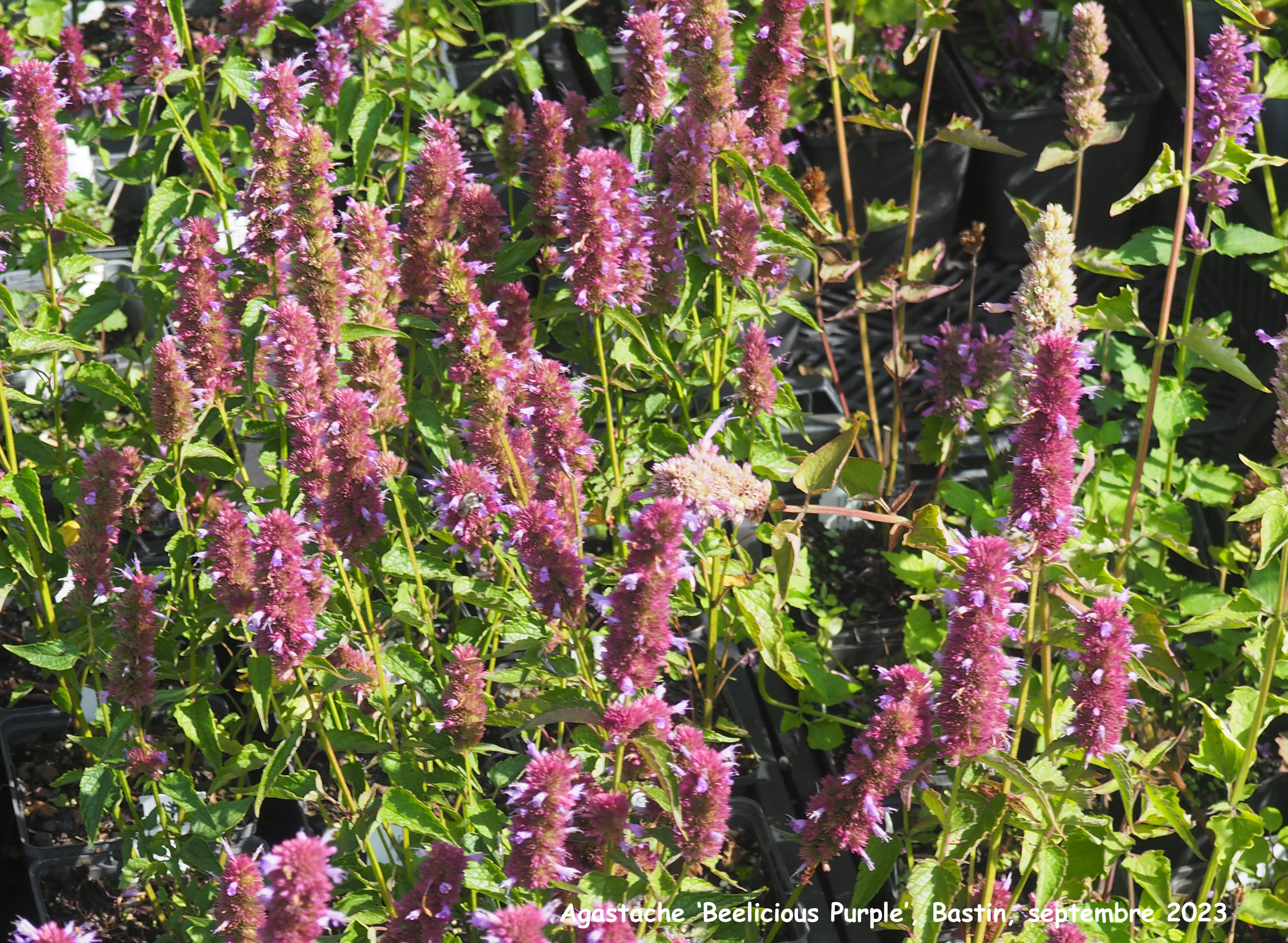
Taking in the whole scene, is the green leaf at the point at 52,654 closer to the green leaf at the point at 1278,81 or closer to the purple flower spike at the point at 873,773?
the purple flower spike at the point at 873,773

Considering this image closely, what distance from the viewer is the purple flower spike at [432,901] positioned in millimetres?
1586

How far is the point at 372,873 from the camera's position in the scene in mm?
1938

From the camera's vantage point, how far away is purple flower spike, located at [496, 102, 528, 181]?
8.09 feet

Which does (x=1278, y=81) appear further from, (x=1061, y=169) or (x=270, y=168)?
(x=270, y=168)

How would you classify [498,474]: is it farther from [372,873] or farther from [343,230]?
[372,873]

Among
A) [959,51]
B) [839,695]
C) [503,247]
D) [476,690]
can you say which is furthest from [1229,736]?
[959,51]

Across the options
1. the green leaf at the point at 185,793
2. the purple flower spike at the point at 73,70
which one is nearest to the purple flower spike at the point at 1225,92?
the green leaf at the point at 185,793

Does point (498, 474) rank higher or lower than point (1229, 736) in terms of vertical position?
higher

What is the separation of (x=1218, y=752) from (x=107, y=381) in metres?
1.79

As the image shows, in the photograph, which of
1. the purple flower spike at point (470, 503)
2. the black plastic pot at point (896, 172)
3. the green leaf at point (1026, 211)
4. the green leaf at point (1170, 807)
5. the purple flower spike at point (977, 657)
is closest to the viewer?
the purple flower spike at point (977, 657)

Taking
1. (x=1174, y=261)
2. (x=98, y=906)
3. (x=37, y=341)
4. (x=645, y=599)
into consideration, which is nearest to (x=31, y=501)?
(x=37, y=341)

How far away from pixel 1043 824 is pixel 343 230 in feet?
4.17

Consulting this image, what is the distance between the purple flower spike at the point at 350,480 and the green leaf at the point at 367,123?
680 millimetres

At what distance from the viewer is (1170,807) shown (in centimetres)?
198
